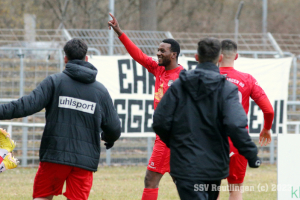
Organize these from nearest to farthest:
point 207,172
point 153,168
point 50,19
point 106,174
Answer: point 207,172 < point 153,168 < point 106,174 < point 50,19

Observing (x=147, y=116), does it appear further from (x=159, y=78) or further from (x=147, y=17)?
(x=147, y=17)

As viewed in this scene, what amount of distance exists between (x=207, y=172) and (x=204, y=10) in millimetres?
23588

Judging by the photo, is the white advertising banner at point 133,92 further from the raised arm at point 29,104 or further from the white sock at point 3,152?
the raised arm at point 29,104

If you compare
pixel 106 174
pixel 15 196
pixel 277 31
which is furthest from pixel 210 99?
pixel 277 31

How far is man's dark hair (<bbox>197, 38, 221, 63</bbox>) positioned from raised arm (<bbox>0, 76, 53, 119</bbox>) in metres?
1.45

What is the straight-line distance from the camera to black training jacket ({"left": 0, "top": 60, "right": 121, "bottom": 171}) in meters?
4.18

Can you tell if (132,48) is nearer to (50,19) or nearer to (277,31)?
(50,19)

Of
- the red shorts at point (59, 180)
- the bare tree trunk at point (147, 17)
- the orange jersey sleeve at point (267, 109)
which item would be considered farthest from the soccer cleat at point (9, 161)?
the bare tree trunk at point (147, 17)

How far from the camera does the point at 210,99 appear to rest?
364 cm

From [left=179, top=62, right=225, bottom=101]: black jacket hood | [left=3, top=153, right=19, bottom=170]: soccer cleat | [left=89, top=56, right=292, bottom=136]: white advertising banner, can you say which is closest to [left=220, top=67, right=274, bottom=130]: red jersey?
[left=179, top=62, right=225, bottom=101]: black jacket hood

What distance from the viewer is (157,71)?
6.02 meters

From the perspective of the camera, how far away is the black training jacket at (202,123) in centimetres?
358

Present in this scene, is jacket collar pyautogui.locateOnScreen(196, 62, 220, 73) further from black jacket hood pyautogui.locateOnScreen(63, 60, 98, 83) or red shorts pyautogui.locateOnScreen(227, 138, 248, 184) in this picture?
red shorts pyautogui.locateOnScreen(227, 138, 248, 184)

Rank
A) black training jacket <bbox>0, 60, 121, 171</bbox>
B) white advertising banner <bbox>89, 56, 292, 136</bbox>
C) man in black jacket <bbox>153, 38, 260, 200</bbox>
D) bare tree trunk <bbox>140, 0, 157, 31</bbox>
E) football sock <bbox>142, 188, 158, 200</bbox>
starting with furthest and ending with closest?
1. bare tree trunk <bbox>140, 0, 157, 31</bbox>
2. white advertising banner <bbox>89, 56, 292, 136</bbox>
3. football sock <bbox>142, 188, 158, 200</bbox>
4. black training jacket <bbox>0, 60, 121, 171</bbox>
5. man in black jacket <bbox>153, 38, 260, 200</bbox>
